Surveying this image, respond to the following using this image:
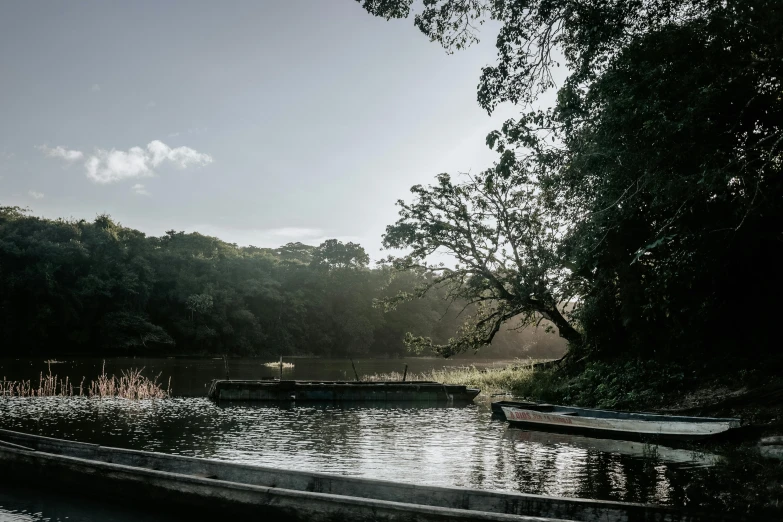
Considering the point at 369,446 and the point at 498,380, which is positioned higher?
the point at 498,380

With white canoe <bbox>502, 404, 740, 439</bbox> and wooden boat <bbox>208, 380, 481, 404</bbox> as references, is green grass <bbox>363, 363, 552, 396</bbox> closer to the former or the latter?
wooden boat <bbox>208, 380, 481, 404</bbox>

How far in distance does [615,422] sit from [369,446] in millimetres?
6689

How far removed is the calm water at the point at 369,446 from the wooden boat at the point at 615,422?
0.37 meters

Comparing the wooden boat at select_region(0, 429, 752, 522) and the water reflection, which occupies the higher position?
the wooden boat at select_region(0, 429, 752, 522)

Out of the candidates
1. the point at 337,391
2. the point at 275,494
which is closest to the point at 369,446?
the point at 275,494

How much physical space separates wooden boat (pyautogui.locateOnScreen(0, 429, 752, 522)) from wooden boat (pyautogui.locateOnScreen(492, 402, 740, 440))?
795cm

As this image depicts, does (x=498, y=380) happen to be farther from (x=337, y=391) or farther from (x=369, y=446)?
(x=369, y=446)

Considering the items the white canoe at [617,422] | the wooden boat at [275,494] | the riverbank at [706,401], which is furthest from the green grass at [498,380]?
the wooden boat at [275,494]

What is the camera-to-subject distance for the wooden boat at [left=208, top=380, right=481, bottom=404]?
26.5m

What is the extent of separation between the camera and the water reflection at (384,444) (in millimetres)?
11758

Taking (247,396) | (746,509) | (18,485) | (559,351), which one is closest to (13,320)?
(247,396)

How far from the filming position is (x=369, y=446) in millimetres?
15742

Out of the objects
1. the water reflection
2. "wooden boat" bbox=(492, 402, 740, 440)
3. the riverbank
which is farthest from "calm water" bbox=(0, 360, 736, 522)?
the riverbank

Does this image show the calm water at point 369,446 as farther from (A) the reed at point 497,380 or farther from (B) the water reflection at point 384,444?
(A) the reed at point 497,380
